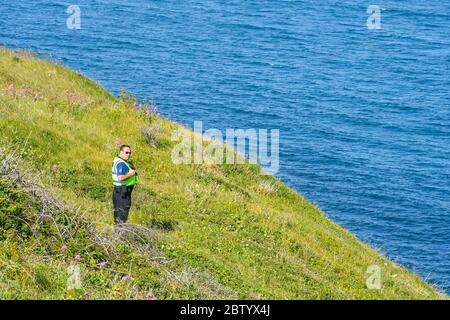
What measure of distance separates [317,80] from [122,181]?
55605mm

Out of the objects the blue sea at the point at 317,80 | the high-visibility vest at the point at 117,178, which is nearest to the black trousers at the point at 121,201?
the high-visibility vest at the point at 117,178

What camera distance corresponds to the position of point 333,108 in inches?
2584

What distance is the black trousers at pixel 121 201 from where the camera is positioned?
1869cm

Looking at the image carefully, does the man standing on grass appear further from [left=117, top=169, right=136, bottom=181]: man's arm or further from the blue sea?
the blue sea

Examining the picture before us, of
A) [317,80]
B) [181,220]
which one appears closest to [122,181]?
[181,220]

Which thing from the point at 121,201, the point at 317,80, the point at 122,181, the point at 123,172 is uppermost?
the point at 317,80

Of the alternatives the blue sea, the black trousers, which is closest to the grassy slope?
the black trousers

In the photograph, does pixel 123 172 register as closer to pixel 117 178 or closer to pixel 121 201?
pixel 117 178

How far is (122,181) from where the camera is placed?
1858 cm

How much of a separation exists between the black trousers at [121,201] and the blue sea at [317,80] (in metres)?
24.6

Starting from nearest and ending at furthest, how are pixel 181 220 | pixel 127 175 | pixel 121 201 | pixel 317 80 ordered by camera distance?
pixel 127 175, pixel 121 201, pixel 181 220, pixel 317 80

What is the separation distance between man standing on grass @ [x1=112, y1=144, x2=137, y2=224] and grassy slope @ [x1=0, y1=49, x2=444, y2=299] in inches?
27.9

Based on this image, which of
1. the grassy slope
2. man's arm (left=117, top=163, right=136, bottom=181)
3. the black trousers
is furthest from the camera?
the black trousers

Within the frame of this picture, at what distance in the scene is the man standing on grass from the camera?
60.4 feet
